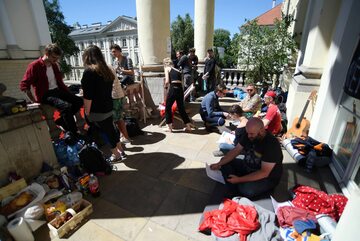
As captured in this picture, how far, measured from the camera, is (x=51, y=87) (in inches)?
134

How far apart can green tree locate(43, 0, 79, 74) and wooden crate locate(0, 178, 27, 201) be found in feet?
63.6

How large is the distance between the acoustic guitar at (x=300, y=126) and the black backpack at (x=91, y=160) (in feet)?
12.6

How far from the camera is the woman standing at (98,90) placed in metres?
2.74

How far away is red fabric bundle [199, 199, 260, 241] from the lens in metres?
1.93

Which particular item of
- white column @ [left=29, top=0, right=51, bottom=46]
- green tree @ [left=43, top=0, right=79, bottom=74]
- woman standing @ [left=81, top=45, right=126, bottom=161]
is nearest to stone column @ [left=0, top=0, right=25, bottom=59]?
white column @ [left=29, top=0, right=51, bottom=46]

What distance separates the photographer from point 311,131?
4.02m

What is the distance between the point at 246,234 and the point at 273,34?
6.40m

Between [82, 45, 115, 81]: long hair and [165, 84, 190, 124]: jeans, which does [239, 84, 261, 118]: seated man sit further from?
[82, 45, 115, 81]: long hair

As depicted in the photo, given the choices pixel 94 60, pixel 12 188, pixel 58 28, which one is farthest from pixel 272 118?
pixel 58 28

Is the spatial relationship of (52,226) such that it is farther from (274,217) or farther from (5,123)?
(274,217)

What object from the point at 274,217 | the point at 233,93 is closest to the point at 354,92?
the point at 274,217

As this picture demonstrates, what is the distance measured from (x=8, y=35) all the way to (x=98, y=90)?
22.3ft

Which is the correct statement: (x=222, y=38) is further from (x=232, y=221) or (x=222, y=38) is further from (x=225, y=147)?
(x=232, y=221)

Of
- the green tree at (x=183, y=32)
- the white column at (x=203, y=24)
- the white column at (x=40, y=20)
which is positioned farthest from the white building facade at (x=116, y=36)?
the white column at (x=203, y=24)
